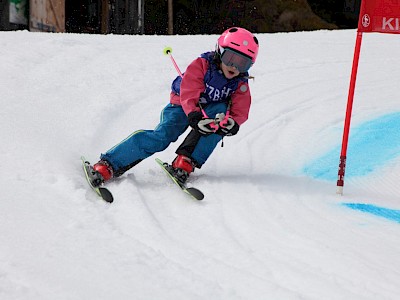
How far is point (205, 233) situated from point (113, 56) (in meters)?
4.59

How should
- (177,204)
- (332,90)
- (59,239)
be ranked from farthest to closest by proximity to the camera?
(332,90) < (177,204) < (59,239)

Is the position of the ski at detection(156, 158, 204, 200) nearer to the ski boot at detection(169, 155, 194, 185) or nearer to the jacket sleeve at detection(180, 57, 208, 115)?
the ski boot at detection(169, 155, 194, 185)

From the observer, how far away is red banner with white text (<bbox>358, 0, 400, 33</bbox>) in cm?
404

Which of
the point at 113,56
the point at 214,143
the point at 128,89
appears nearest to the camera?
the point at 214,143

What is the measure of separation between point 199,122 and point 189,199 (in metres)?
0.50

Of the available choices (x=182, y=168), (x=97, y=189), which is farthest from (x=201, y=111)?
(x=97, y=189)

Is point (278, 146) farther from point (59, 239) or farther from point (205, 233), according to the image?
point (59, 239)

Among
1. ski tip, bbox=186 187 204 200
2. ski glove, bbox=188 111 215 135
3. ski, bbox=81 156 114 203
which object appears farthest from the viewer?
ski glove, bbox=188 111 215 135

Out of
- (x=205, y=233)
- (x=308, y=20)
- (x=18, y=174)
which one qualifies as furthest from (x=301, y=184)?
(x=308, y=20)

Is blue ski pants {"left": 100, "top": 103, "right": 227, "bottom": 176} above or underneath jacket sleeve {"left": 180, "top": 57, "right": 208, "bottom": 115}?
underneath

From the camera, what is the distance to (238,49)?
3.78m

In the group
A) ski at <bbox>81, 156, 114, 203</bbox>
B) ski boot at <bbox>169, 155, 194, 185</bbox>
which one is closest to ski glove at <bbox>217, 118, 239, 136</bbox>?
ski boot at <bbox>169, 155, 194, 185</bbox>

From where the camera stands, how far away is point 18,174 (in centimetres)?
346

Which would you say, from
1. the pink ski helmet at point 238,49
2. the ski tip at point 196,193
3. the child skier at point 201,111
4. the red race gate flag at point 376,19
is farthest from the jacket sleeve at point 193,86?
the red race gate flag at point 376,19
